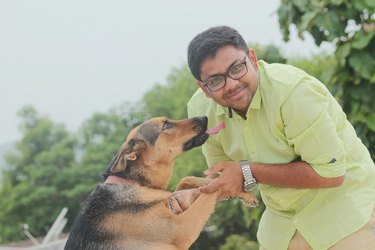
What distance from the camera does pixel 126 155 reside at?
283 centimetres

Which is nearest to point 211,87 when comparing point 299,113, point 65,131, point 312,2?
point 299,113

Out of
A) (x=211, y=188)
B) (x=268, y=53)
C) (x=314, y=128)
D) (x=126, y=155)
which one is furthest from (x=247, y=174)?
(x=268, y=53)

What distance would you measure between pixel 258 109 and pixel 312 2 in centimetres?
170

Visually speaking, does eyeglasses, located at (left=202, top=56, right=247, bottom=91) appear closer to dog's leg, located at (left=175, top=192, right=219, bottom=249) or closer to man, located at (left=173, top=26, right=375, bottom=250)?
man, located at (left=173, top=26, right=375, bottom=250)

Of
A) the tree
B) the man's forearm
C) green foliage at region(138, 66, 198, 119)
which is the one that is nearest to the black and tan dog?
the man's forearm

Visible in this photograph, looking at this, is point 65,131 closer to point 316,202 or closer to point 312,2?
point 312,2

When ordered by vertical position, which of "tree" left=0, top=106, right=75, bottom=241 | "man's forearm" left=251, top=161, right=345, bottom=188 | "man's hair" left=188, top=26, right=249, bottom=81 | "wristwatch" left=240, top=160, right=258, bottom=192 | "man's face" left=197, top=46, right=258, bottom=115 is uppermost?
"man's hair" left=188, top=26, right=249, bottom=81

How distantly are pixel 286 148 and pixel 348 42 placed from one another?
5.47ft

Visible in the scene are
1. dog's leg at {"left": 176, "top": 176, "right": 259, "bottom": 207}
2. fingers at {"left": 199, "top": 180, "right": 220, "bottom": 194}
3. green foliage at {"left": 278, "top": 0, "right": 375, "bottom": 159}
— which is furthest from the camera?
green foliage at {"left": 278, "top": 0, "right": 375, "bottom": 159}

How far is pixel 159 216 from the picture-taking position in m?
2.70

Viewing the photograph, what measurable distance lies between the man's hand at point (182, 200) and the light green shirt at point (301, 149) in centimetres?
25

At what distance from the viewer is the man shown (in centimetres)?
229

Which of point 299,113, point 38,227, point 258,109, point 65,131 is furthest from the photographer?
point 65,131

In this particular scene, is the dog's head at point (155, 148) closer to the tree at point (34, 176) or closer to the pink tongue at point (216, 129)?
the pink tongue at point (216, 129)
